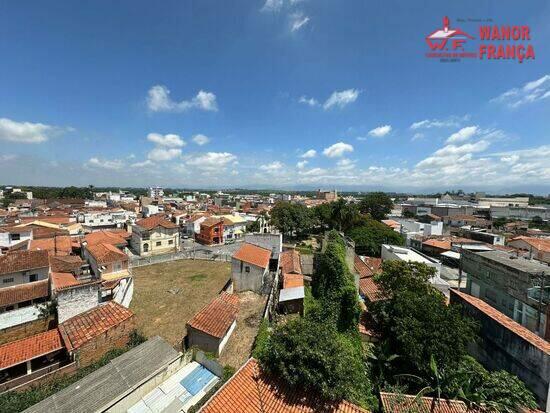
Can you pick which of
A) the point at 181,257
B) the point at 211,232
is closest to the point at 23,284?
the point at 181,257

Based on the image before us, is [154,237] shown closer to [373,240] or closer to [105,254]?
[105,254]

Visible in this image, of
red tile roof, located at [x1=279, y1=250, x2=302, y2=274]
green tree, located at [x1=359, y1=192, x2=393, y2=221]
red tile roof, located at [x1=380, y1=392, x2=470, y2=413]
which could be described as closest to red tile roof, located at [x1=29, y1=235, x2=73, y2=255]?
red tile roof, located at [x1=279, y1=250, x2=302, y2=274]

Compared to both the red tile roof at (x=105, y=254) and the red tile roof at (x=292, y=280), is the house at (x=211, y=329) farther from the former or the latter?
the red tile roof at (x=105, y=254)

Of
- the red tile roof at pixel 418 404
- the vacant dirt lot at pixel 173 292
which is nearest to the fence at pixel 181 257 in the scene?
the vacant dirt lot at pixel 173 292

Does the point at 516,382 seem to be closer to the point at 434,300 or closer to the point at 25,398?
the point at 434,300

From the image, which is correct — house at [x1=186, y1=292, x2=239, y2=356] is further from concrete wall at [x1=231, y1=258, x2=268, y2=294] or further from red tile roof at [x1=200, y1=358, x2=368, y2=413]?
concrete wall at [x1=231, y1=258, x2=268, y2=294]

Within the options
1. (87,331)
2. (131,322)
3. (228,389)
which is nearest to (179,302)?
(131,322)
